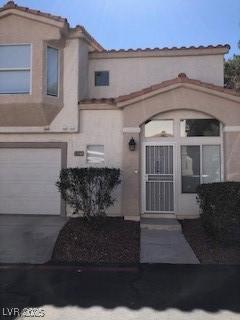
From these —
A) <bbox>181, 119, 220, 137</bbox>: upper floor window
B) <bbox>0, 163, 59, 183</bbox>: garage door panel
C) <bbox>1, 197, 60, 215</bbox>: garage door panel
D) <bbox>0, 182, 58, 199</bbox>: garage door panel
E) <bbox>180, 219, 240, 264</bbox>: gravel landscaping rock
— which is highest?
<bbox>181, 119, 220, 137</bbox>: upper floor window

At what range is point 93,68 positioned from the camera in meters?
14.4

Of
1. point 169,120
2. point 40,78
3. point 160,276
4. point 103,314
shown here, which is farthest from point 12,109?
point 103,314

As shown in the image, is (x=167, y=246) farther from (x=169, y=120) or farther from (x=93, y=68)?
(x=93, y=68)

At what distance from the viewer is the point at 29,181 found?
1336cm

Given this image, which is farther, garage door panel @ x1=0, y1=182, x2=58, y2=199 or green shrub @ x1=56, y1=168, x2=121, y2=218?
garage door panel @ x1=0, y1=182, x2=58, y2=199

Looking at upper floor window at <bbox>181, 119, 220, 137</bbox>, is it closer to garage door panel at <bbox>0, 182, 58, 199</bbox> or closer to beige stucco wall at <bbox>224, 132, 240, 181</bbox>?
beige stucco wall at <bbox>224, 132, 240, 181</bbox>

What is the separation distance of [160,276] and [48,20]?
8.29 meters

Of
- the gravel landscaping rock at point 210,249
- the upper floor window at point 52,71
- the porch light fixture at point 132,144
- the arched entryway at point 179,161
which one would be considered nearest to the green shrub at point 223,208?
the gravel landscaping rock at point 210,249

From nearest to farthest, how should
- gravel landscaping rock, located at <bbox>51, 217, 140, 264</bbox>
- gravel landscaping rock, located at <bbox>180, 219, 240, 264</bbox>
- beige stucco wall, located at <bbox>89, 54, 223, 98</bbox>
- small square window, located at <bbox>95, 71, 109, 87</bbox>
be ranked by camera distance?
1. gravel landscaping rock, located at <bbox>180, 219, 240, 264</bbox>
2. gravel landscaping rock, located at <bbox>51, 217, 140, 264</bbox>
3. beige stucco wall, located at <bbox>89, 54, 223, 98</bbox>
4. small square window, located at <bbox>95, 71, 109, 87</bbox>

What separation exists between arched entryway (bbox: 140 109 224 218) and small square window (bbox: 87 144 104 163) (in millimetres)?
1288

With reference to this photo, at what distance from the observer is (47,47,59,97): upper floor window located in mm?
12719

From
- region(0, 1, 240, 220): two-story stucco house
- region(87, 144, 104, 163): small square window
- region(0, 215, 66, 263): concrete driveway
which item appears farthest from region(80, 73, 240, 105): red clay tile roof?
region(0, 215, 66, 263): concrete driveway

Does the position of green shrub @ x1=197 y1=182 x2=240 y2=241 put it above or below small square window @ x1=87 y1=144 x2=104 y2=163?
below

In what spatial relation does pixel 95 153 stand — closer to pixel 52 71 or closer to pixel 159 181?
pixel 159 181
